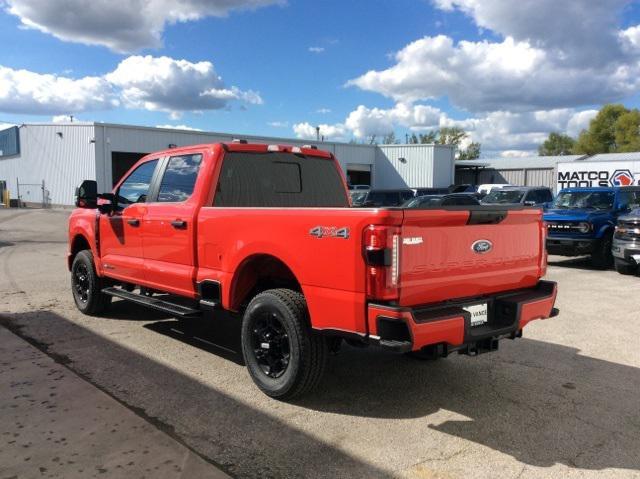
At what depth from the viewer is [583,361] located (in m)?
5.45

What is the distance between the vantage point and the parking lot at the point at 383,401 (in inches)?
136

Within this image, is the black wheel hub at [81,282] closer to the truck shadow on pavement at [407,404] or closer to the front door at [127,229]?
Result: the front door at [127,229]

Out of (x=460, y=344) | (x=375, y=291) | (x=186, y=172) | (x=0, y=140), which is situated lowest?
(x=460, y=344)

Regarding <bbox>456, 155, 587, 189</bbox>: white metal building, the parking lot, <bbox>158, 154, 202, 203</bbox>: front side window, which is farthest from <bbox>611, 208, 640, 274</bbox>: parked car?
<bbox>456, 155, 587, 189</bbox>: white metal building

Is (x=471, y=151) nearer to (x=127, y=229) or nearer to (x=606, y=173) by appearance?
(x=606, y=173)

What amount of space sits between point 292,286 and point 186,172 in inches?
67.4

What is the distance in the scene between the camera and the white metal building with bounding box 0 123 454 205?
32750 millimetres

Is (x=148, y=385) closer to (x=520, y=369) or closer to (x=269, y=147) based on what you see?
(x=269, y=147)

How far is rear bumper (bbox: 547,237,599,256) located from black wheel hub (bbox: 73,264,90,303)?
938cm

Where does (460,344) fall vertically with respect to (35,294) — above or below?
above

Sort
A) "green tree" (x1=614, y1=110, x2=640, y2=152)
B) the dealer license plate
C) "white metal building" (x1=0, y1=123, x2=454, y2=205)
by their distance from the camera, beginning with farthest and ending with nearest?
1. "green tree" (x1=614, y1=110, x2=640, y2=152)
2. "white metal building" (x1=0, y1=123, x2=454, y2=205)
3. the dealer license plate

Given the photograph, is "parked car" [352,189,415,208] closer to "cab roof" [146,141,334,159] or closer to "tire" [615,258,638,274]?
"tire" [615,258,638,274]

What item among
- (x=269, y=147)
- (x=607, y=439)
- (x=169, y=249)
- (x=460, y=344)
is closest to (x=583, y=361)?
(x=607, y=439)

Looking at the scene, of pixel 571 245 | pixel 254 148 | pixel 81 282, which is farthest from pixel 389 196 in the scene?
pixel 254 148
